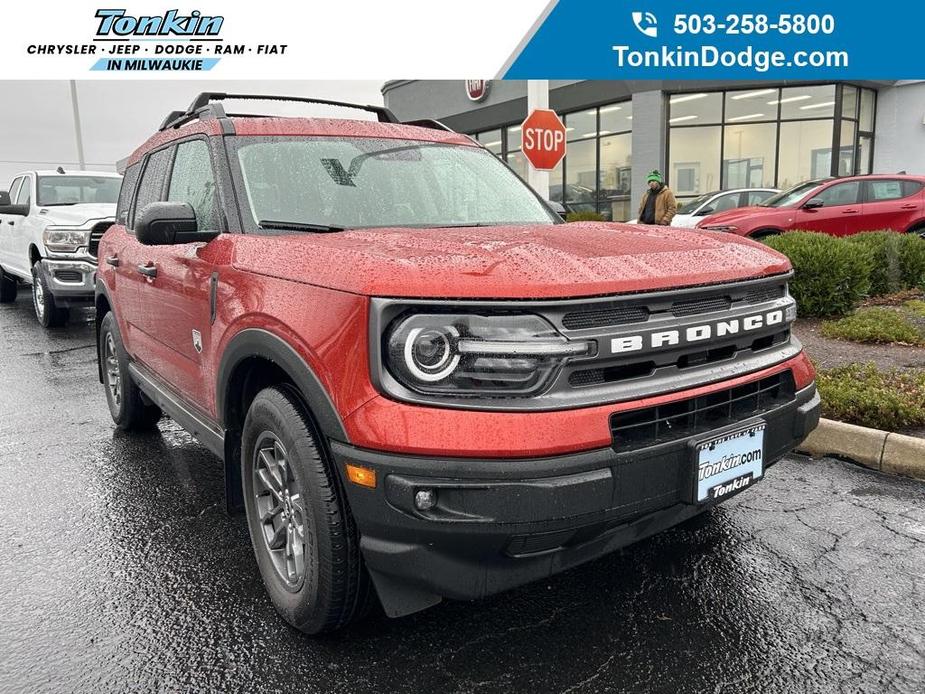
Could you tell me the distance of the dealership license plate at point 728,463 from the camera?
2.32 m

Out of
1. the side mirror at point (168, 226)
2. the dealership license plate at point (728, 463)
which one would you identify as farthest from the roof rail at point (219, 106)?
the dealership license plate at point (728, 463)

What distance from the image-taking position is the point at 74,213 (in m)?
9.71

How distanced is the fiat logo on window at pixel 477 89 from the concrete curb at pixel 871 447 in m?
24.2

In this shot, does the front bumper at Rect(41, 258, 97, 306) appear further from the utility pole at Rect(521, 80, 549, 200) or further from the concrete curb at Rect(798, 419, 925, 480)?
the concrete curb at Rect(798, 419, 925, 480)

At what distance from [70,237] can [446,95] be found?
70.7ft

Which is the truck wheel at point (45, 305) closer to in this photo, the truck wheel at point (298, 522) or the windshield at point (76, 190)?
the windshield at point (76, 190)

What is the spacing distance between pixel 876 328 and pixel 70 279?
9.08m

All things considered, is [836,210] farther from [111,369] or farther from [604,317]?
[604,317]

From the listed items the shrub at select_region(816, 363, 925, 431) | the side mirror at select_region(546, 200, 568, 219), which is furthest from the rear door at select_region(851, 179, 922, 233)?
the side mirror at select_region(546, 200, 568, 219)

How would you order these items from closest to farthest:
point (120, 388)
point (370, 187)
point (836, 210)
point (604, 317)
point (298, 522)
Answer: point (604, 317) < point (298, 522) < point (370, 187) < point (120, 388) < point (836, 210)

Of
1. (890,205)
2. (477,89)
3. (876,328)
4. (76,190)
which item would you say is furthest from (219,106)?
(477,89)

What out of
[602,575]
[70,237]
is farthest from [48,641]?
[70,237]

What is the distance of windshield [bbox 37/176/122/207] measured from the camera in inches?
419

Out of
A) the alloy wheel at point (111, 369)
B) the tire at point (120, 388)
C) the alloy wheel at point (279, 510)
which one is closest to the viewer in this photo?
the alloy wheel at point (279, 510)
